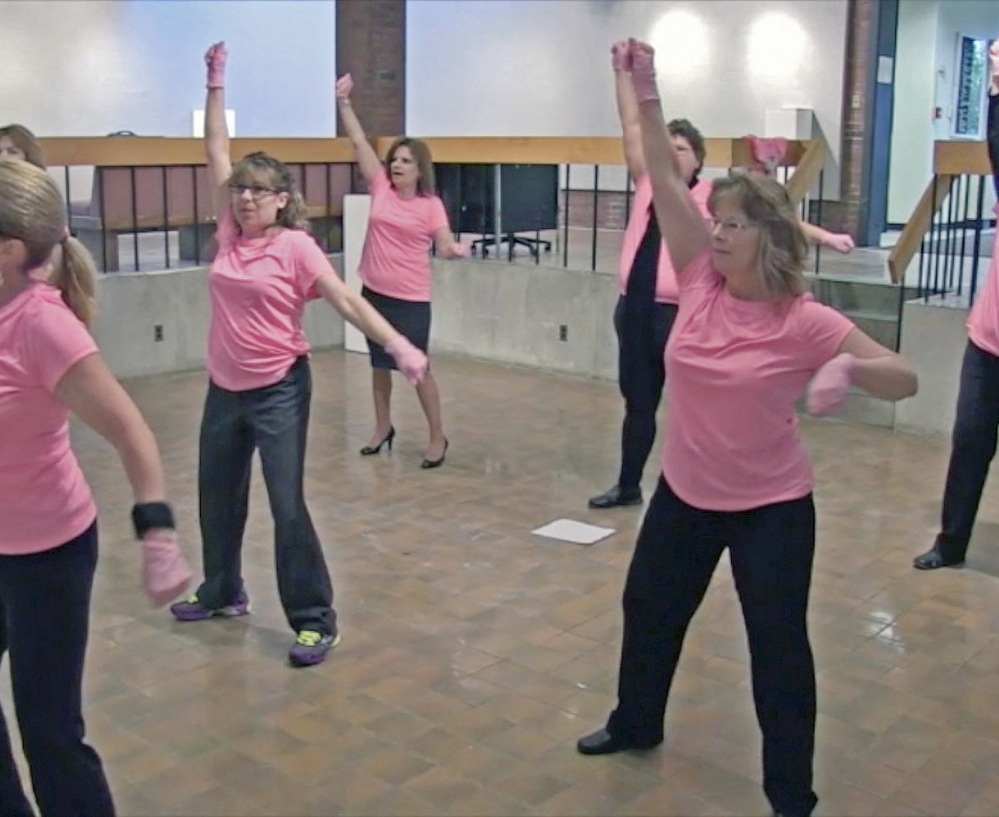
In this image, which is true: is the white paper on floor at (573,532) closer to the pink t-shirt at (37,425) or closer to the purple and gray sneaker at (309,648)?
the purple and gray sneaker at (309,648)

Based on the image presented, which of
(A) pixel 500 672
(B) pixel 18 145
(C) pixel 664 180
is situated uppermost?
(B) pixel 18 145

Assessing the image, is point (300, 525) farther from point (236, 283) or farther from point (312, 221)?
point (312, 221)

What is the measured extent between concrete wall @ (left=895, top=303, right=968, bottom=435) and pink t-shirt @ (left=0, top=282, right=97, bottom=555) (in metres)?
5.48

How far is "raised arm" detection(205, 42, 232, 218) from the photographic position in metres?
4.04

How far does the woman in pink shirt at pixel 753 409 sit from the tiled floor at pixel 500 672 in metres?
0.43

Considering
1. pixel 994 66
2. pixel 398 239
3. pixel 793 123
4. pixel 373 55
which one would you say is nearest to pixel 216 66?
pixel 398 239

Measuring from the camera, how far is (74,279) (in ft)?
7.98

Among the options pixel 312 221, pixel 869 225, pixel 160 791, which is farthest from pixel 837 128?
pixel 160 791

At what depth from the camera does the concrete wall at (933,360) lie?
6.82 metres

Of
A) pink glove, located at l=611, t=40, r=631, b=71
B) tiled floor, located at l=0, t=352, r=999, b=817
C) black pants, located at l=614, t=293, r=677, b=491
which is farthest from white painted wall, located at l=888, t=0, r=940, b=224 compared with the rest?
pink glove, located at l=611, t=40, r=631, b=71

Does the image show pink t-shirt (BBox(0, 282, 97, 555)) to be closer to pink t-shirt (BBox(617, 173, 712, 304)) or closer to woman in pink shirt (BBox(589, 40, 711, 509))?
woman in pink shirt (BBox(589, 40, 711, 509))

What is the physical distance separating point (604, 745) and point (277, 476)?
1.29 metres

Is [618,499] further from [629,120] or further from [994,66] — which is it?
[994,66]

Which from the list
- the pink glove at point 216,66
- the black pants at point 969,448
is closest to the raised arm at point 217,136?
the pink glove at point 216,66
